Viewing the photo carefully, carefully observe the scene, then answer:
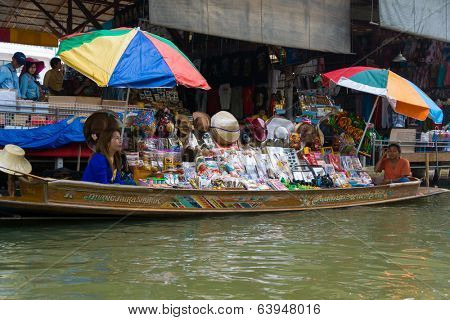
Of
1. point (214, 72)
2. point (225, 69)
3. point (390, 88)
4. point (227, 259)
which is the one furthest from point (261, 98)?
point (227, 259)

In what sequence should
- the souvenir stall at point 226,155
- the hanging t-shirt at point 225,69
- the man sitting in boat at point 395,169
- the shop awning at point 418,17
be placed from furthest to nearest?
the hanging t-shirt at point 225,69
the shop awning at point 418,17
the man sitting in boat at point 395,169
the souvenir stall at point 226,155

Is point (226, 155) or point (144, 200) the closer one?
point (144, 200)

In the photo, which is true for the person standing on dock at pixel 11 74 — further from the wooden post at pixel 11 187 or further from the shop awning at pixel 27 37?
the shop awning at pixel 27 37

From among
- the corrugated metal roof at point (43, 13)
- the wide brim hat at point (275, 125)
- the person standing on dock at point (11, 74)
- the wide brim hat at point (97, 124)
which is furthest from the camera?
the corrugated metal roof at point (43, 13)

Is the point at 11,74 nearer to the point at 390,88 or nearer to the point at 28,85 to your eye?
the point at 28,85

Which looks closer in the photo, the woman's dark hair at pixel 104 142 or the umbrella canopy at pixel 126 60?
the umbrella canopy at pixel 126 60

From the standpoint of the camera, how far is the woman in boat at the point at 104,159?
6762 millimetres

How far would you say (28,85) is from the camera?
30.2 ft

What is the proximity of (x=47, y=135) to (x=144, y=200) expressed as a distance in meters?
1.95

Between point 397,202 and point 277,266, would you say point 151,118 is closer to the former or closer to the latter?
point 277,266

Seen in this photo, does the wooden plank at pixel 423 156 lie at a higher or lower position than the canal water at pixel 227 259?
higher

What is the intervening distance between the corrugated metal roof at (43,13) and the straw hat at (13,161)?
23.0 ft

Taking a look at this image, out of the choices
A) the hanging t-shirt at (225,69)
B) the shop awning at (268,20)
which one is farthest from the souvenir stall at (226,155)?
the hanging t-shirt at (225,69)
